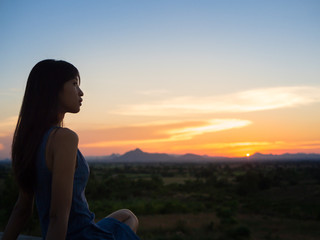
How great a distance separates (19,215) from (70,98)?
2.55ft

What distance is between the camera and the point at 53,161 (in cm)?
159

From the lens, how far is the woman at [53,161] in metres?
1.54

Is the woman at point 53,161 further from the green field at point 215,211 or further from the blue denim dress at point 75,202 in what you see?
the green field at point 215,211

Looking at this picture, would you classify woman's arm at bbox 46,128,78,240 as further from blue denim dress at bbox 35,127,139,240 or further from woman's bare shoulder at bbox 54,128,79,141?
blue denim dress at bbox 35,127,139,240

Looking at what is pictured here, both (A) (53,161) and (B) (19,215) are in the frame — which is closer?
(A) (53,161)

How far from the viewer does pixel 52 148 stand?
1598 millimetres

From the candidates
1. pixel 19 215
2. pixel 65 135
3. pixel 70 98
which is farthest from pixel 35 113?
pixel 19 215

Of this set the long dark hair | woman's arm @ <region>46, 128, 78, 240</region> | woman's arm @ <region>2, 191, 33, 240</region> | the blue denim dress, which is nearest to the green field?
woman's arm @ <region>2, 191, 33, 240</region>

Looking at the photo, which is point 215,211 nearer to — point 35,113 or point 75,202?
point 75,202

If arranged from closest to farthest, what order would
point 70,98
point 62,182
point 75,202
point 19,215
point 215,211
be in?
point 62,182, point 75,202, point 70,98, point 19,215, point 215,211

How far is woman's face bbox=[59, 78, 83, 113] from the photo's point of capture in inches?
70.9

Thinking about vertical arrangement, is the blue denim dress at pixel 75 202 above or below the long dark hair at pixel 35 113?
below

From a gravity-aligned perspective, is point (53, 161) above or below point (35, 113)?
below

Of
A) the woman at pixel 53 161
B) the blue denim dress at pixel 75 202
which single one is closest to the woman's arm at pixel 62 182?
the woman at pixel 53 161
